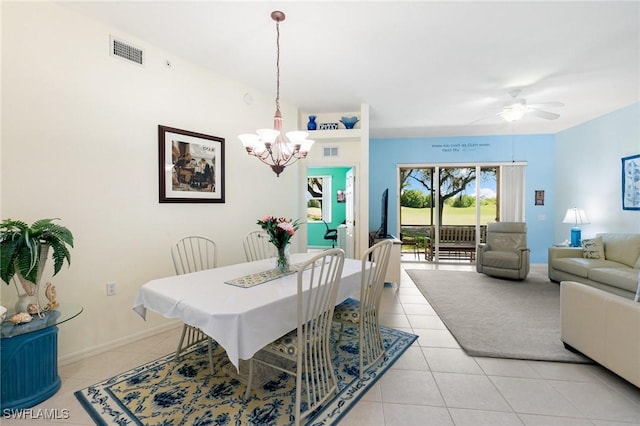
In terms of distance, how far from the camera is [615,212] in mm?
4598

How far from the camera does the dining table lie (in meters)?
1.46

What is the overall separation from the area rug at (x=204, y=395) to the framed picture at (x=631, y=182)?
464cm

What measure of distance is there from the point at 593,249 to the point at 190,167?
18.5 ft

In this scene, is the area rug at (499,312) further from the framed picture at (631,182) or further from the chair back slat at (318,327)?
the framed picture at (631,182)

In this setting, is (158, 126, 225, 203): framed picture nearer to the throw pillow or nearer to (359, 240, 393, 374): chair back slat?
(359, 240, 393, 374): chair back slat

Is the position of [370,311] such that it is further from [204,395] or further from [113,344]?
[113,344]

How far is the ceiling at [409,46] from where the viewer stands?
228 cm

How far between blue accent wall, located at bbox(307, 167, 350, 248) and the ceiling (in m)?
3.78

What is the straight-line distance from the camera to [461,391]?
6.51 ft

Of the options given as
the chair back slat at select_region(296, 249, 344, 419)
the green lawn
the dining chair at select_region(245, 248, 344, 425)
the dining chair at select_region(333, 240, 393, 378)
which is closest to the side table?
the dining chair at select_region(245, 248, 344, 425)

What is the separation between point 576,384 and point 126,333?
365 centimetres

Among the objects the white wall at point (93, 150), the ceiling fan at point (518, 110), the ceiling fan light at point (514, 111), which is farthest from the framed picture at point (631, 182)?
the white wall at point (93, 150)

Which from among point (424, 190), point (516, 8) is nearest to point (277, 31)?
point (516, 8)

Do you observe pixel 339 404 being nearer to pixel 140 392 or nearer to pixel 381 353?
pixel 381 353
